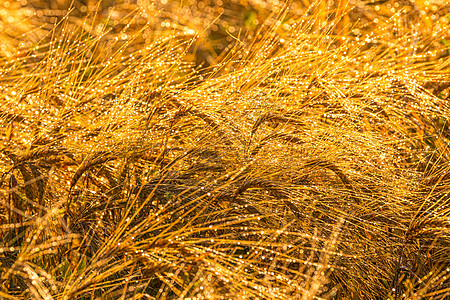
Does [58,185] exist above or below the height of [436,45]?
below

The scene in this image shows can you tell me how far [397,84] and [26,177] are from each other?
3.73 ft

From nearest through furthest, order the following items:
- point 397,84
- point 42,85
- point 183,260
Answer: point 183,260 < point 42,85 < point 397,84

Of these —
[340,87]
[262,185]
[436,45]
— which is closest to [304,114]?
[340,87]

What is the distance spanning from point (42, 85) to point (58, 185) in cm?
36

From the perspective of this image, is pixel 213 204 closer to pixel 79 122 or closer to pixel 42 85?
pixel 79 122

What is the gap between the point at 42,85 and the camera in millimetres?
1495

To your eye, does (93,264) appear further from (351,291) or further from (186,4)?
(186,4)

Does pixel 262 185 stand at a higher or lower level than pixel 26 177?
higher

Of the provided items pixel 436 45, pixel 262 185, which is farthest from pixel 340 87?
pixel 436 45

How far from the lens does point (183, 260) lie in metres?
0.94

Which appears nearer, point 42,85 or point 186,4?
point 42,85

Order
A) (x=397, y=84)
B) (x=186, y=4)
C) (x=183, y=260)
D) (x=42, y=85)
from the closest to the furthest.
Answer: (x=183, y=260) < (x=42, y=85) < (x=397, y=84) < (x=186, y=4)

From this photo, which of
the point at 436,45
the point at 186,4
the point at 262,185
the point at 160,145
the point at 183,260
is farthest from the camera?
the point at 186,4

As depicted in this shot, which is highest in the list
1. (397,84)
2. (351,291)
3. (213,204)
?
(397,84)
